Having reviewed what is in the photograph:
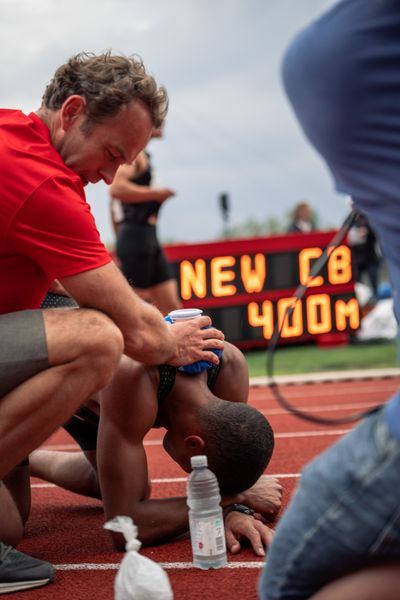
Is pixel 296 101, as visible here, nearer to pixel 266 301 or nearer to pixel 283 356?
pixel 266 301

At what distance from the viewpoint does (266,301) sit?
9492mm

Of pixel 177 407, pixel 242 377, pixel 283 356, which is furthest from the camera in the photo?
pixel 283 356

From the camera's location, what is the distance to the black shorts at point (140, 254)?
7.11 meters

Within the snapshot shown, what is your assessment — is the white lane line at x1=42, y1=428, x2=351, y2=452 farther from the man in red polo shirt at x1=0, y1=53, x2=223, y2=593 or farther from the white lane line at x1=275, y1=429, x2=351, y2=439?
the man in red polo shirt at x1=0, y1=53, x2=223, y2=593

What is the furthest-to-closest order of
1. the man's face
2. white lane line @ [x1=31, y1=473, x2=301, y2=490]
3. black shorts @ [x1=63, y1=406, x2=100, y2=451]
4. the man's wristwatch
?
→ white lane line @ [x1=31, y1=473, x2=301, y2=490]
black shorts @ [x1=63, y1=406, x2=100, y2=451]
the man's wristwatch
the man's face

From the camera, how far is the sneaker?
2.61 metres

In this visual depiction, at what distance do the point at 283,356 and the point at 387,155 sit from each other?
9.28m

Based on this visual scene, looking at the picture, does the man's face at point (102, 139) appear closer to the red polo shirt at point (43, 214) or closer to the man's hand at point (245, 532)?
the red polo shirt at point (43, 214)

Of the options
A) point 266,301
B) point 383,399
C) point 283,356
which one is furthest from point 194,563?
point 283,356

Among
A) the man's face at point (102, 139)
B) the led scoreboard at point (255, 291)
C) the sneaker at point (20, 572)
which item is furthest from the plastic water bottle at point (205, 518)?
the led scoreboard at point (255, 291)

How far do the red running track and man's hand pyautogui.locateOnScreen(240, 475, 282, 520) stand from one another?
186mm

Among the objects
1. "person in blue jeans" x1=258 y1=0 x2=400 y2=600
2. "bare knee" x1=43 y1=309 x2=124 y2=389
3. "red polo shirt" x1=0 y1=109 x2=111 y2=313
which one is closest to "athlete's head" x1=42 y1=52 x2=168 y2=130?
"red polo shirt" x1=0 y1=109 x2=111 y2=313

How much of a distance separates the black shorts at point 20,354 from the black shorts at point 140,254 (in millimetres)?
4499

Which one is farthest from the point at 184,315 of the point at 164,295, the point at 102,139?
the point at 164,295
